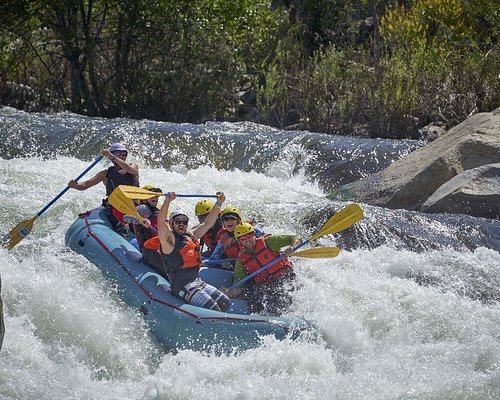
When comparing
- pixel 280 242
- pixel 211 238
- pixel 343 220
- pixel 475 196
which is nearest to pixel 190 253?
pixel 280 242

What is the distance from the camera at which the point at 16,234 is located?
26.4 ft

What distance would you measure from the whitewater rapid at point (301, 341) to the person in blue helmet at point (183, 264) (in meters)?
0.39

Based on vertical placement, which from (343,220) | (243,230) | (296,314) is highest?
(243,230)

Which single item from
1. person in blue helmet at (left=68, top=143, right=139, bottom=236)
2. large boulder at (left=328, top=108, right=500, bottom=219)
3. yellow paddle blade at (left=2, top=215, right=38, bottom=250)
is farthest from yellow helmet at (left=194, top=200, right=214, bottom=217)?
large boulder at (left=328, top=108, right=500, bottom=219)

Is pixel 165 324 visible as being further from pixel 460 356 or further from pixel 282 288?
pixel 460 356

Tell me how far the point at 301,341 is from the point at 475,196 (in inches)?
138

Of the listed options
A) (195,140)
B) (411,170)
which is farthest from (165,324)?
(195,140)

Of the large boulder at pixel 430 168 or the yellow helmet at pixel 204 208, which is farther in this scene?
the large boulder at pixel 430 168

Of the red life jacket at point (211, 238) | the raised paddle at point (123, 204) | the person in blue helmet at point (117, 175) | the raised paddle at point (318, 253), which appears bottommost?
the red life jacket at point (211, 238)

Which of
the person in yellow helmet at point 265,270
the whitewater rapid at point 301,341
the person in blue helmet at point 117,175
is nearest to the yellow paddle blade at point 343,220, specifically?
the whitewater rapid at point 301,341

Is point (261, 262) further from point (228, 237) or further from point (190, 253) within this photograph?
point (190, 253)

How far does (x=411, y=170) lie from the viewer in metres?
10.1

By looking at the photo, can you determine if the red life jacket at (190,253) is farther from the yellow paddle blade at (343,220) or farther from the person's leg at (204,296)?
the yellow paddle blade at (343,220)

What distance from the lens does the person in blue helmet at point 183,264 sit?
22.1 feet
